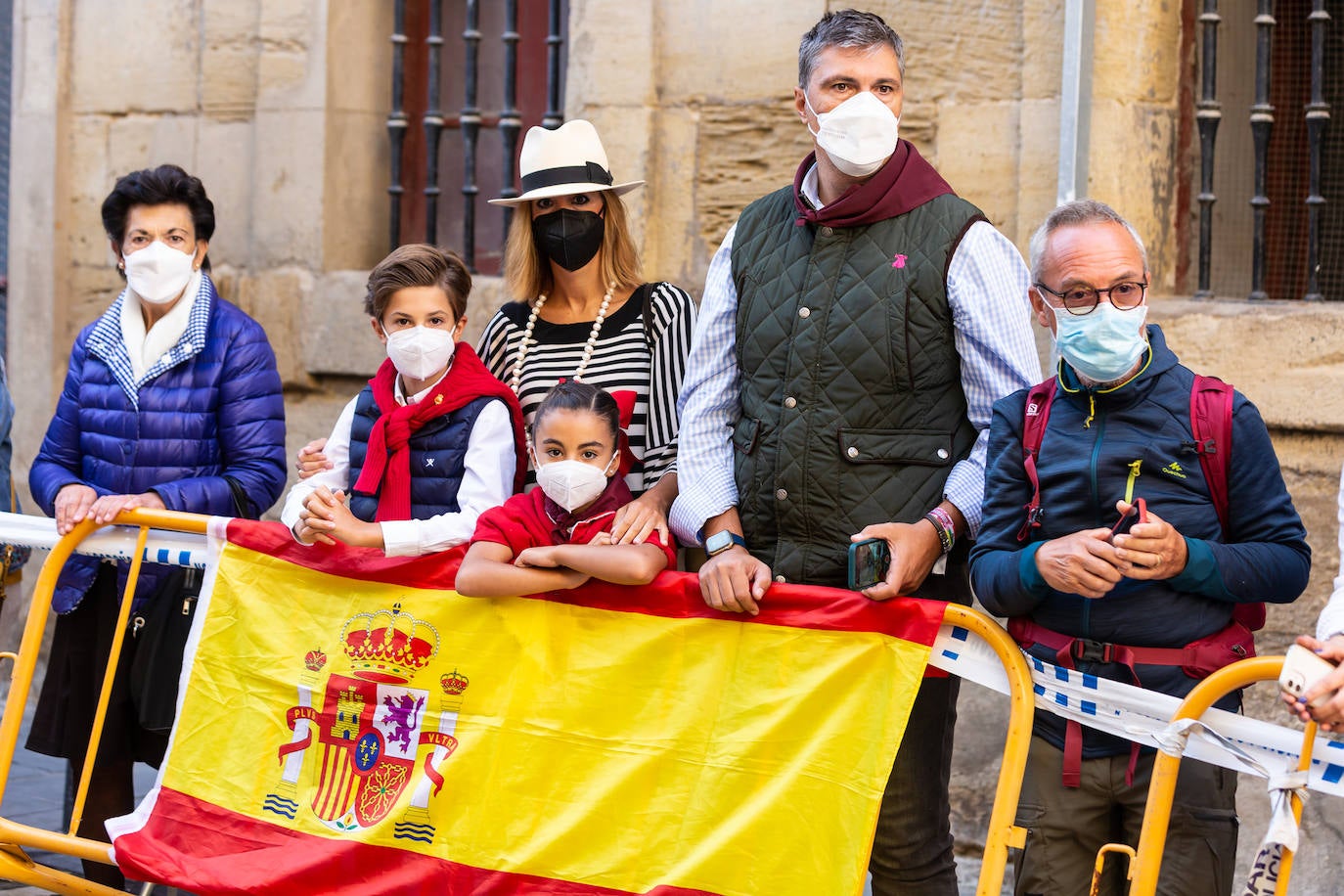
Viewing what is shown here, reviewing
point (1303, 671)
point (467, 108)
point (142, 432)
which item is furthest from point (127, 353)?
point (1303, 671)

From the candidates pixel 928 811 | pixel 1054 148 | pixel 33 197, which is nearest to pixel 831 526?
pixel 928 811

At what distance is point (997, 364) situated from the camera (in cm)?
330

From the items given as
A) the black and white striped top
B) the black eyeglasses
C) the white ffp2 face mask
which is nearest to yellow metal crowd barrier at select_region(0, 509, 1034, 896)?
the black and white striped top

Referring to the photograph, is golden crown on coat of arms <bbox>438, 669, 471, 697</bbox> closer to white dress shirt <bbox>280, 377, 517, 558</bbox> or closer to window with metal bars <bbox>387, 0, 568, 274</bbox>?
white dress shirt <bbox>280, 377, 517, 558</bbox>

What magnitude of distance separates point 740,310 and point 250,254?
4.12m

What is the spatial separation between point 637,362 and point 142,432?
1.51 meters

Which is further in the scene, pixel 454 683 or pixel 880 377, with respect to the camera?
pixel 454 683

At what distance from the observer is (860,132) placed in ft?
11.1

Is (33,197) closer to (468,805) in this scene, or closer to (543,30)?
(543,30)

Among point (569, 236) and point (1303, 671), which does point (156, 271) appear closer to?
point (569, 236)

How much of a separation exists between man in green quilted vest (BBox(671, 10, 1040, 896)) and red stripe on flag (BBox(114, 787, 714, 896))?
2.17ft

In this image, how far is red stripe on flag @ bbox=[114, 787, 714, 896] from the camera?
350 cm

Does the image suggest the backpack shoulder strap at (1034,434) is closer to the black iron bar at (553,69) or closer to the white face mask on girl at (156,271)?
the white face mask on girl at (156,271)

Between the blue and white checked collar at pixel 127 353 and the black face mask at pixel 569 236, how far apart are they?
112cm
